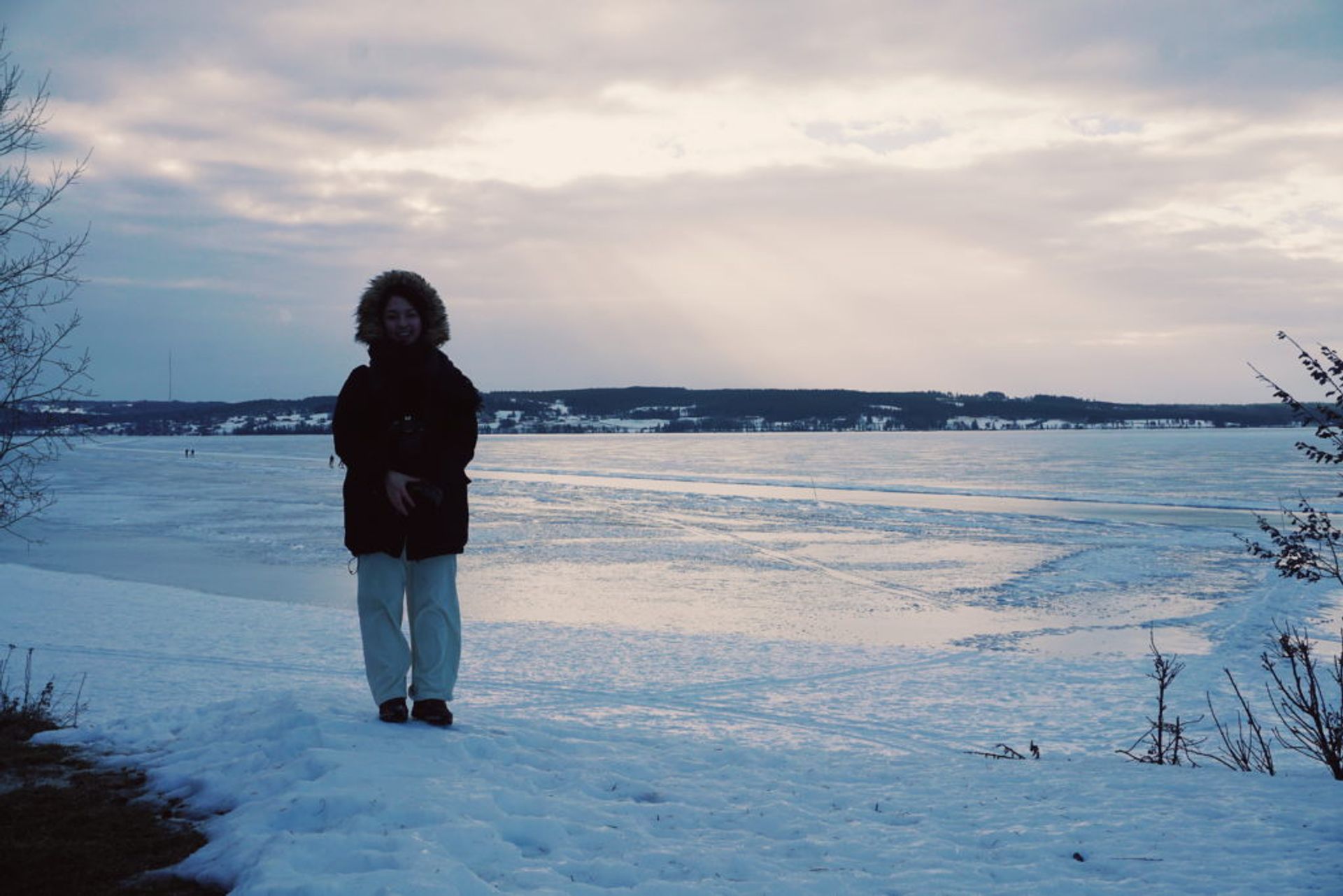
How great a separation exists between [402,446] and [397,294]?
2.84ft

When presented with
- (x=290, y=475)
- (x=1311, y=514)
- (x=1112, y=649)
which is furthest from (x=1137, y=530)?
(x=290, y=475)

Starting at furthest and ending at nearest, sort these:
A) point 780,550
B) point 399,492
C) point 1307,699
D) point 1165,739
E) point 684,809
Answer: point 780,550 < point 1307,699 < point 1165,739 < point 399,492 < point 684,809

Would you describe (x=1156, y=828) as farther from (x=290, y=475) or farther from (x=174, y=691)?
(x=290, y=475)

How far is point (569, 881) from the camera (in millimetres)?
3607

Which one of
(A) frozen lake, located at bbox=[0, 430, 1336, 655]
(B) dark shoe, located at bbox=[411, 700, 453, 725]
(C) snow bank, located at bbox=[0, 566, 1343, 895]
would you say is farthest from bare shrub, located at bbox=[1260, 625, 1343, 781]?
(B) dark shoe, located at bbox=[411, 700, 453, 725]

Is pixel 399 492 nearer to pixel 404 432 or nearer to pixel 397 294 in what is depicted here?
pixel 404 432

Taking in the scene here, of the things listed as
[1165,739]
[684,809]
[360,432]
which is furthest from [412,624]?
[1165,739]

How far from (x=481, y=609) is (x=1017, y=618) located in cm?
817

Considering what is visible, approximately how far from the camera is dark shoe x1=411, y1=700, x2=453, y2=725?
5.30 m

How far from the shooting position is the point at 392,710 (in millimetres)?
5234

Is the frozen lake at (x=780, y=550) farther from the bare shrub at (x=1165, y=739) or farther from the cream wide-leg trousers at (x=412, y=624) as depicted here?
the cream wide-leg trousers at (x=412, y=624)

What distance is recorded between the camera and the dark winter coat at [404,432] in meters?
5.18

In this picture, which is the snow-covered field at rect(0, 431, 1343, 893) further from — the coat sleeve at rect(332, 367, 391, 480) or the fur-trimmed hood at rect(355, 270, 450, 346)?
the fur-trimmed hood at rect(355, 270, 450, 346)

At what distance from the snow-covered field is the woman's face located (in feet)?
6.85
